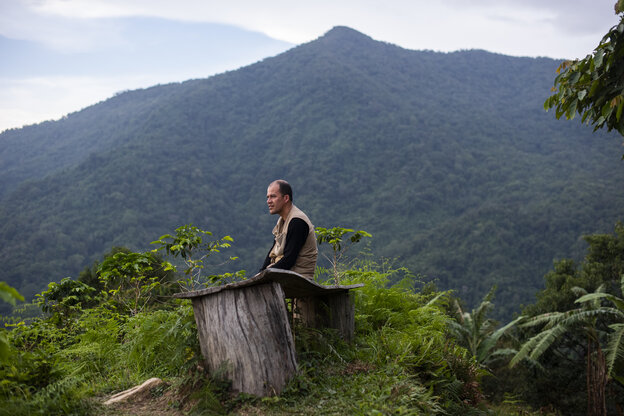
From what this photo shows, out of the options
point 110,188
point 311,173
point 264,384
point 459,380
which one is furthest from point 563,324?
point 311,173

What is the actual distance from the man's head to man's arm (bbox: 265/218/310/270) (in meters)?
0.32

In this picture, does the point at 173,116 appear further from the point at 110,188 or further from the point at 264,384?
the point at 264,384

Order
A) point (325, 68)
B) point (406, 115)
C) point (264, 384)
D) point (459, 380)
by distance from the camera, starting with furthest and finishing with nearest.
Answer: point (325, 68) → point (406, 115) → point (459, 380) → point (264, 384)

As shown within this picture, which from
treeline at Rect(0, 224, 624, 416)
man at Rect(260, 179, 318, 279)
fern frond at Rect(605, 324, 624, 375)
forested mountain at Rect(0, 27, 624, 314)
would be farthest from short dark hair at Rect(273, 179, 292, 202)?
forested mountain at Rect(0, 27, 624, 314)

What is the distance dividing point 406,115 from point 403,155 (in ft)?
77.8

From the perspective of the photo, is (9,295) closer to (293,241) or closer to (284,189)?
(293,241)

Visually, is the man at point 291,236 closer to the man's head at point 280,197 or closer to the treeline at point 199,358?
the man's head at point 280,197

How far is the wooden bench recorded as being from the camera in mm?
4176

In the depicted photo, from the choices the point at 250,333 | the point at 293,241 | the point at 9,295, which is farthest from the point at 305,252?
the point at 9,295

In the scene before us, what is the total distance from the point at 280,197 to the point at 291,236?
18.4 inches

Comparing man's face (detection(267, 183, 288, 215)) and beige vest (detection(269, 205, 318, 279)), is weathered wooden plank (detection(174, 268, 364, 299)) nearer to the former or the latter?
beige vest (detection(269, 205, 318, 279))

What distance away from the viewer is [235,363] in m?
4.22

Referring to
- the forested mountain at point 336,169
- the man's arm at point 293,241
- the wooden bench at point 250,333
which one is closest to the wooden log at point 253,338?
the wooden bench at point 250,333

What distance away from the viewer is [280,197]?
5125 mm
